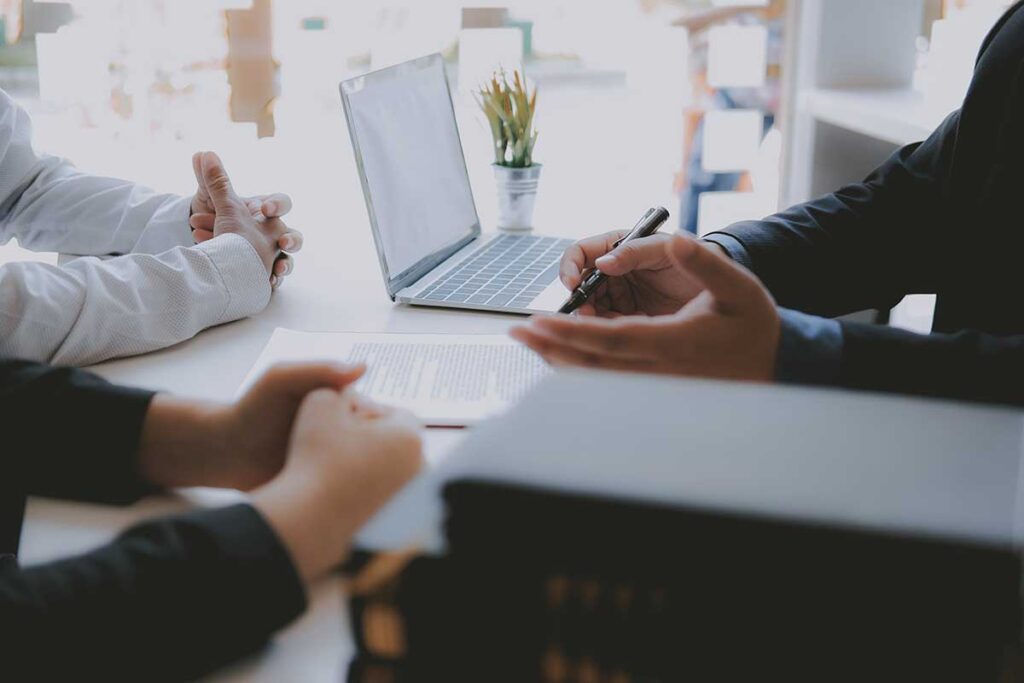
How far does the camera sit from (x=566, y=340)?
475 millimetres

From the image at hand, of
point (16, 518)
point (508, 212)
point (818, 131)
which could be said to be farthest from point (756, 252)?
point (818, 131)

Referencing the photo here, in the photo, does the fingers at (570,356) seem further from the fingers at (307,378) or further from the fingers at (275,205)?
the fingers at (275,205)

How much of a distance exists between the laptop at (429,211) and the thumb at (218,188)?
173 millimetres

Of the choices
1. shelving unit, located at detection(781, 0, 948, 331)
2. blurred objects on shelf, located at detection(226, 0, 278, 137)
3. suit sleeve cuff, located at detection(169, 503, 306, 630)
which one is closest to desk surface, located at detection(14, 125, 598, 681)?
suit sleeve cuff, located at detection(169, 503, 306, 630)

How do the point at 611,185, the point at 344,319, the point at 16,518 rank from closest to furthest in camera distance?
the point at 16,518 < the point at 344,319 < the point at 611,185

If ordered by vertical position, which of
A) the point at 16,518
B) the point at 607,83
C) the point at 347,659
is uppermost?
the point at 607,83

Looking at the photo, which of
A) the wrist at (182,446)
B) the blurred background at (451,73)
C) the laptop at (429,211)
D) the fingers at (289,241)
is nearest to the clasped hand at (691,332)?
the wrist at (182,446)

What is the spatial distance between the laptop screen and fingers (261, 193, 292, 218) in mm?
121

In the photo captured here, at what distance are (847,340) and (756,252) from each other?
67 centimetres

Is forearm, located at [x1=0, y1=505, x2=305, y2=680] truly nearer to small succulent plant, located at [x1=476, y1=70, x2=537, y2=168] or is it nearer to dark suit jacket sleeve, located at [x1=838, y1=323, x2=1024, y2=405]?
dark suit jacket sleeve, located at [x1=838, y1=323, x2=1024, y2=405]

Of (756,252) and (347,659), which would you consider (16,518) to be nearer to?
(347,659)

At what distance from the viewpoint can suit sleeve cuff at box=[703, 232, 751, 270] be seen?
43.2 inches

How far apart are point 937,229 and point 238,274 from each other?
2.74 feet

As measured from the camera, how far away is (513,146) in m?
1.47
